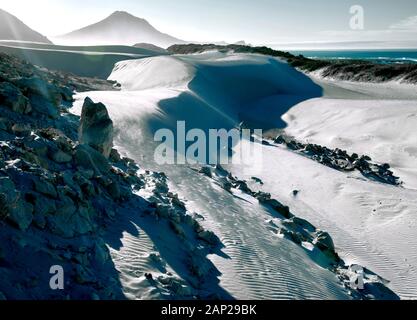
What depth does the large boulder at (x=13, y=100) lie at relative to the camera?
10.9m

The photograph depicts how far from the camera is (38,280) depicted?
17.7 ft

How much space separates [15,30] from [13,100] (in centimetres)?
9326

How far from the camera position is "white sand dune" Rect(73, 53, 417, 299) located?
7.92m

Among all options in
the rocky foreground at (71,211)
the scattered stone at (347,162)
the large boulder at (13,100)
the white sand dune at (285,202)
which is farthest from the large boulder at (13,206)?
the scattered stone at (347,162)

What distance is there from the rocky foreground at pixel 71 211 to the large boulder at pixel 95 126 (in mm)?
25

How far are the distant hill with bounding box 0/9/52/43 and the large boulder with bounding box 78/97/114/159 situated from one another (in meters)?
87.6

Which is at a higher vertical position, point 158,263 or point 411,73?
point 411,73

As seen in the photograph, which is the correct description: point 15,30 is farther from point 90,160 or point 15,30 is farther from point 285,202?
point 90,160

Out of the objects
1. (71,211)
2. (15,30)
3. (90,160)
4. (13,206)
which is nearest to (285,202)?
(90,160)
